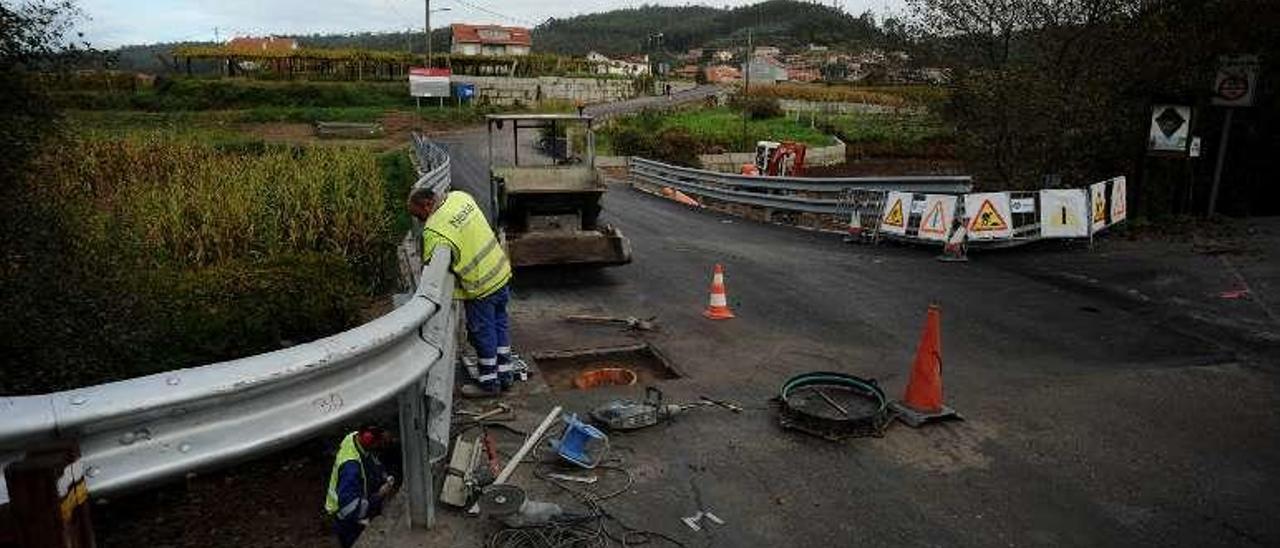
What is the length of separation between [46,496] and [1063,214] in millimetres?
13206

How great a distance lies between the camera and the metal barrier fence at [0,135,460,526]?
6.85 ft

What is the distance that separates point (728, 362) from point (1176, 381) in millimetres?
3596

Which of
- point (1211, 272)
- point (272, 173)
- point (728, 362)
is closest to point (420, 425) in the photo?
point (728, 362)

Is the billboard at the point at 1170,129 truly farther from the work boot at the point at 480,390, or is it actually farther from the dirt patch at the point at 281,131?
the dirt patch at the point at 281,131

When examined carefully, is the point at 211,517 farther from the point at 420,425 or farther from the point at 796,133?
the point at 796,133

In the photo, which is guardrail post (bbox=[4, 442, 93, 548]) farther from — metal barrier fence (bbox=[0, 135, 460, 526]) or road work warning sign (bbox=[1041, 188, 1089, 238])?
road work warning sign (bbox=[1041, 188, 1089, 238])

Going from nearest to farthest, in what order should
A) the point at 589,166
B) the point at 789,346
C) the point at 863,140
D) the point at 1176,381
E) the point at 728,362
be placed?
the point at 1176,381, the point at 728,362, the point at 789,346, the point at 589,166, the point at 863,140

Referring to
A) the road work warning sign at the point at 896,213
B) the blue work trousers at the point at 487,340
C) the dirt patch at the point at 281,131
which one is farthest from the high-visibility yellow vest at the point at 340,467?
the dirt patch at the point at 281,131

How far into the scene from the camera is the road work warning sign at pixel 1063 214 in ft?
40.6

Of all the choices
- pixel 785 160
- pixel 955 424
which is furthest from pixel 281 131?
pixel 955 424

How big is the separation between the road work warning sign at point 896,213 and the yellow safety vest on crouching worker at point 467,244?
28.5ft

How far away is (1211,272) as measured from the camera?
10352 mm

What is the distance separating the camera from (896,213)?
13391mm

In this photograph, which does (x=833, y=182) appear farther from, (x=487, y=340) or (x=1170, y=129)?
(x=487, y=340)
